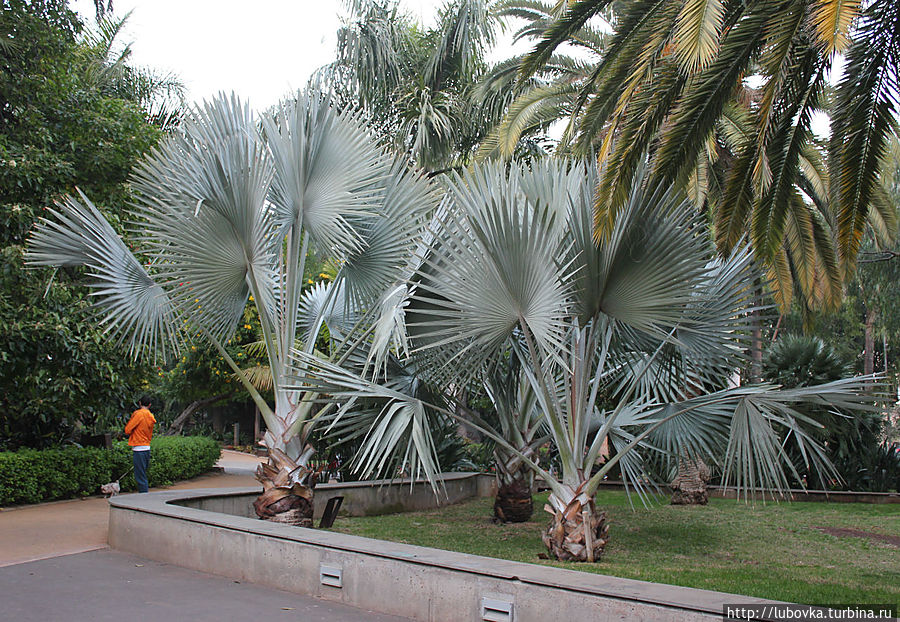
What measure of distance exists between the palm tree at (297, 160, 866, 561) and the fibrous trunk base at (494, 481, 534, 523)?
232 centimetres

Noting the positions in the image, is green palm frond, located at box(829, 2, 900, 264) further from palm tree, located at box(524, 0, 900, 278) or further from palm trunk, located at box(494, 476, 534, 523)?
palm trunk, located at box(494, 476, 534, 523)

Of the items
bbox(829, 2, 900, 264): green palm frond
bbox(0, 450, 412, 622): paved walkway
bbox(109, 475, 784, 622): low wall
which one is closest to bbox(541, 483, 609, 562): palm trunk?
bbox(109, 475, 784, 622): low wall

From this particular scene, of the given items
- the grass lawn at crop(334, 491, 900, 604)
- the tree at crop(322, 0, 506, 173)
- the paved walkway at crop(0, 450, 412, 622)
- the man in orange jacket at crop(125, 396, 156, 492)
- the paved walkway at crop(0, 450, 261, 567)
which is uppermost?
the tree at crop(322, 0, 506, 173)

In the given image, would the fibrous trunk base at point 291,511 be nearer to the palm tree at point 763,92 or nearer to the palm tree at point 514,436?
the palm tree at point 514,436

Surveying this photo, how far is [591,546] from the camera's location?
7.35 m

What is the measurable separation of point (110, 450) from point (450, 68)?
13.8 metres

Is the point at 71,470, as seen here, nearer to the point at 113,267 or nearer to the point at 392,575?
the point at 113,267

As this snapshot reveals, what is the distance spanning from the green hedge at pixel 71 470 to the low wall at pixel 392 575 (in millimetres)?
4297

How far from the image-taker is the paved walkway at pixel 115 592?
543 centimetres

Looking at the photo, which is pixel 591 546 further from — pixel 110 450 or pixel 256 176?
pixel 110 450

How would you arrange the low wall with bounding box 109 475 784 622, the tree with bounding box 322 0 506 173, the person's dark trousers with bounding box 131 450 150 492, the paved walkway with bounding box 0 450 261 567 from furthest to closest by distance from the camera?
the tree with bounding box 322 0 506 173
the person's dark trousers with bounding box 131 450 150 492
the paved walkway with bounding box 0 450 261 567
the low wall with bounding box 109 475 784 622

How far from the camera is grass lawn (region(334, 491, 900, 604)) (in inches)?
257

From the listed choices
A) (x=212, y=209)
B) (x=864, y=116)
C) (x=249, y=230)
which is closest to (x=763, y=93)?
(x=864, y=116)

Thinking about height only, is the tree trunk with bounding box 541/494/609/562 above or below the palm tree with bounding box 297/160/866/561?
below
